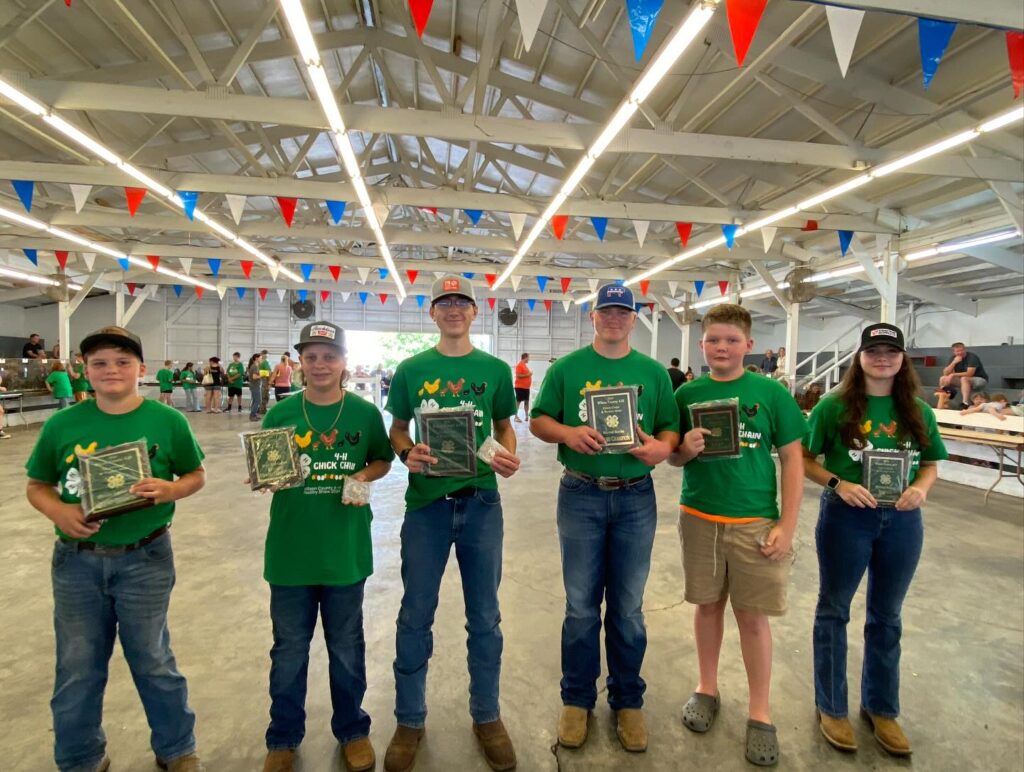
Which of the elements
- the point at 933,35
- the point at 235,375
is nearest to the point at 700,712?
the point at 933,35

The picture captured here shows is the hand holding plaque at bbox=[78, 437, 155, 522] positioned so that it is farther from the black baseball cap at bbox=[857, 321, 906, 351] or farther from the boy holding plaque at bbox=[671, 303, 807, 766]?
the black baseball cap at bbox=[857, 321, 906, 351]

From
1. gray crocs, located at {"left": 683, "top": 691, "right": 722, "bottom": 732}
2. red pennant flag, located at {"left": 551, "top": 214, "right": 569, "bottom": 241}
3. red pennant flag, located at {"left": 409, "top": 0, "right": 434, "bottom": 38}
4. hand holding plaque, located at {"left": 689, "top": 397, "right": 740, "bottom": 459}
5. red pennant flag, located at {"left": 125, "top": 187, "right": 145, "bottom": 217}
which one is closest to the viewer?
hand holding plaque, located at {"left": 689, "top": 397, "right": 740, "bottom": 459}

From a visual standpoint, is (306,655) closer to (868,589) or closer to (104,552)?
(104,552)

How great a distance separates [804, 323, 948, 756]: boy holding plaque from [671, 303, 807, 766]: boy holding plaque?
9.4 inches

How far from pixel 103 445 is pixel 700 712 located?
2.53 meters

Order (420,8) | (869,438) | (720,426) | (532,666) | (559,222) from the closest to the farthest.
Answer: (720,426) < (869,438) < (532,666) < (420,8) < (559,222)

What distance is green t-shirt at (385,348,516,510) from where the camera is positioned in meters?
1.97

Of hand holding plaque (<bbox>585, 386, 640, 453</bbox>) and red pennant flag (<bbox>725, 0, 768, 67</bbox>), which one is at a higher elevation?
red pennant flag (<bbox>725, 0, 768, 67</bbox>)

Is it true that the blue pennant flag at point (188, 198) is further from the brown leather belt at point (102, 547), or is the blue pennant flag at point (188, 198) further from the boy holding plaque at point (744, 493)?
the boy holding plaque at point (744, 493)

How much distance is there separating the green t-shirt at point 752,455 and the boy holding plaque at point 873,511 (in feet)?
0.84

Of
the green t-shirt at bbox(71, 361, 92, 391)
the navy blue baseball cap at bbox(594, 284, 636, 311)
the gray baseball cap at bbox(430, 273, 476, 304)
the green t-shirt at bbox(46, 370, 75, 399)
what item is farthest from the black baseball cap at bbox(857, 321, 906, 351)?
the green t-shirt at bbox(71, 361, 92, 391)

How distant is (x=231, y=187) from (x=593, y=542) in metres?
7.58

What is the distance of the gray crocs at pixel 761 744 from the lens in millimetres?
2016

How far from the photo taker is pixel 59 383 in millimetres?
11250
